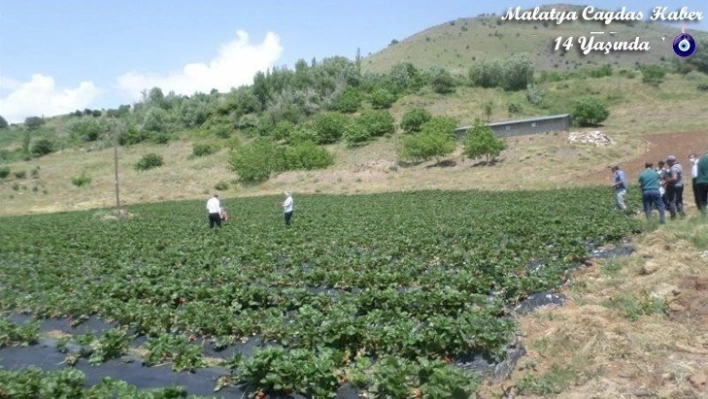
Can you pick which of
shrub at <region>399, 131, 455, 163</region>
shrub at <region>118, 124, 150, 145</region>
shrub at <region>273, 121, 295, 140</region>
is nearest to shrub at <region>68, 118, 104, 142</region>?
shrub at <region>118, 124, 150, 145</region>

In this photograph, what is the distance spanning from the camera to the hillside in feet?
355

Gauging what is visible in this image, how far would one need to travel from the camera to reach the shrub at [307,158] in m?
55.2

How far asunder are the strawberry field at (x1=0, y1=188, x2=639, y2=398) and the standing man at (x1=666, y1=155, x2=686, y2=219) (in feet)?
4.47

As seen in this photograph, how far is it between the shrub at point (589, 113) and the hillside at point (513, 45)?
49678 millimetres

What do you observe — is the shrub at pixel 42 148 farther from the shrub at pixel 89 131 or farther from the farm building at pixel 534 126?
the farm building at pixel 534 126

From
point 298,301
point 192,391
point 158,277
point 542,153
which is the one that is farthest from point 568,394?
point 542,153

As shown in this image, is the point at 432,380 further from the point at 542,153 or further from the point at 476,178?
the point at 542,153

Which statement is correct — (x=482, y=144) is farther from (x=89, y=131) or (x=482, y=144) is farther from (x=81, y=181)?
(x=89, y=131)

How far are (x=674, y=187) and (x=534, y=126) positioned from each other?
1400 inches

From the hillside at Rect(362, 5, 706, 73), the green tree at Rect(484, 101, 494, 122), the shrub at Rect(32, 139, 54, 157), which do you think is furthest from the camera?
the hillside at Rect(362, 5, 706, 73)

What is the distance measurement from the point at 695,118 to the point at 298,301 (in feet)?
163

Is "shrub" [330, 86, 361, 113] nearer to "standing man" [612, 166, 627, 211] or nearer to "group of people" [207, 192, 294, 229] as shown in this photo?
"group of people" [207, 192, 294, 229]

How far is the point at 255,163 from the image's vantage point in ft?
174

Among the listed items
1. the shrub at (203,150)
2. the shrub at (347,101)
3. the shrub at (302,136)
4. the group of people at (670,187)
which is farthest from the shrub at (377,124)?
the group of people at (670,187)
